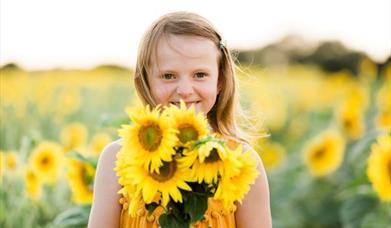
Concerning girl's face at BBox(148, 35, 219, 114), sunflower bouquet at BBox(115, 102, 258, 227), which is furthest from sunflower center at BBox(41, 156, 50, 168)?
sunflower bouquet at BBox(115, 102, 258, 227)

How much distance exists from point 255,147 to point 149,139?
2.14m

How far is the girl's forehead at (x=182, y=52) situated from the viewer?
208cm

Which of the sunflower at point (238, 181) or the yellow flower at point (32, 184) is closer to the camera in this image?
the sunflower at point (238, 181)

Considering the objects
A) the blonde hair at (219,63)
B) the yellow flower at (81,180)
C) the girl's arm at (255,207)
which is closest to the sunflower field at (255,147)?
the yellow flower at (81,180)

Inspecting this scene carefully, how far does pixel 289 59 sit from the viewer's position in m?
22.4

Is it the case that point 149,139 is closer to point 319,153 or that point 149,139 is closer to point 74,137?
point 74,137

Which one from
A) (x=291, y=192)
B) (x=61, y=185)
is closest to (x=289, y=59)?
(x=291, y=192)

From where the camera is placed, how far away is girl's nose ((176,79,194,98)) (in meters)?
2.06

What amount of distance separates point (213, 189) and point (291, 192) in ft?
11.8

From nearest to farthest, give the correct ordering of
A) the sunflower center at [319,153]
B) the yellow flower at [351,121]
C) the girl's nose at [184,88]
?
the girl's nose at [184,88]
the sunflower center at [319,153]
the yellow flower at [351,121]

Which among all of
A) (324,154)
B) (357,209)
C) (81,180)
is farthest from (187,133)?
(324,154)

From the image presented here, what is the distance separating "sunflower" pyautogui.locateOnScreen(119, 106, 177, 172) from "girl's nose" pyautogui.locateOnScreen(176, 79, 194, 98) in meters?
0.30

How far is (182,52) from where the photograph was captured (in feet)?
6.82

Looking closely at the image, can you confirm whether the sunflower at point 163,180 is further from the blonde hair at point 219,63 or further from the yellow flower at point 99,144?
the yellow flower at point 99,144
